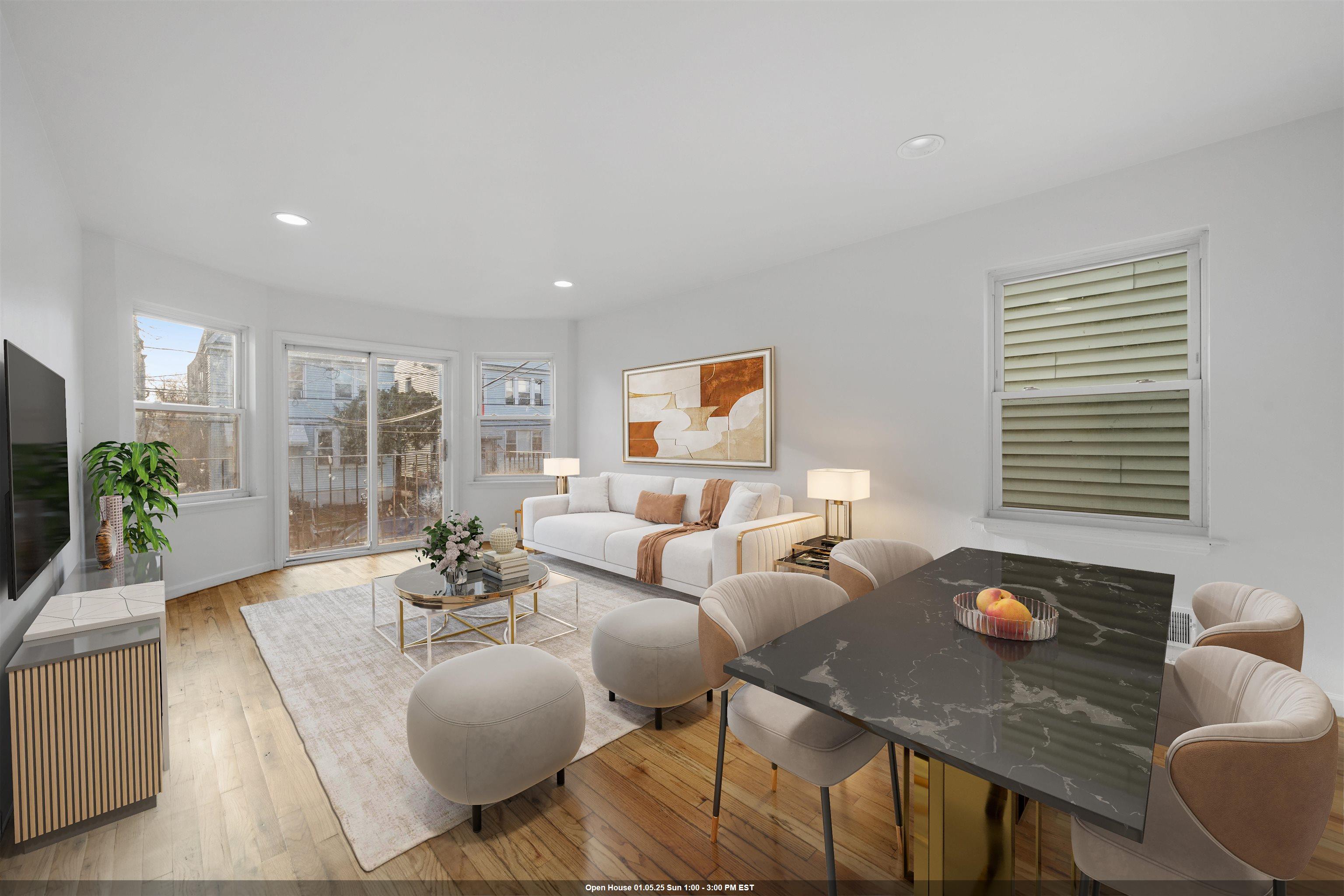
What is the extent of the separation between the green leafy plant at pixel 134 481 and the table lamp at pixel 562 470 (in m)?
3.02

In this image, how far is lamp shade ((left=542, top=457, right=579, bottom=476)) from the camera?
5883 mm

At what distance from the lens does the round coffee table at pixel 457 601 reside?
9.46ft

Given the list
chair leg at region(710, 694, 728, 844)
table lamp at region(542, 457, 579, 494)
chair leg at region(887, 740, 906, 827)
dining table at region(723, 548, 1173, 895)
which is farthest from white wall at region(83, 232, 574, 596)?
chair leg at region(887, 740, 906, 827)

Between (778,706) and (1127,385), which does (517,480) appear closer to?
(778,706)

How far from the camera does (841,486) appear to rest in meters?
3.54

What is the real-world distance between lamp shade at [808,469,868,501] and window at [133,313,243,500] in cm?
462

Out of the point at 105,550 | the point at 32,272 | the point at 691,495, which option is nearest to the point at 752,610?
the point at 691,495

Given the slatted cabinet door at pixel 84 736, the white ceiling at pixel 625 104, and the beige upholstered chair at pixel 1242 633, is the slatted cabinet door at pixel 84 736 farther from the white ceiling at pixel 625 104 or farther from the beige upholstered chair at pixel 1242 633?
the beige upholstered chair at pixel 1242 633

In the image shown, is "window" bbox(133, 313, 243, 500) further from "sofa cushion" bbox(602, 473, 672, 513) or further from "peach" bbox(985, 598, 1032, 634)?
"peach" bbox(985, 598, 1032, 634)

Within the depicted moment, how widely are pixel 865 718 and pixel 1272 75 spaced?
3.03 metres

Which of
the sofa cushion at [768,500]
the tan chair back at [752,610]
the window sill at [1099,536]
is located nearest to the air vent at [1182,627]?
the window sill at [1099,536]

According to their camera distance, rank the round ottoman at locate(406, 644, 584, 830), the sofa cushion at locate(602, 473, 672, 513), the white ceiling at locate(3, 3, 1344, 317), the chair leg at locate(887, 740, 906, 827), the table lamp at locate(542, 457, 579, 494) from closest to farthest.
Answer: the chair leg at locate(887, 740, 906, 827) < the round ottoman at locate(406, 644, 584, 830) < the white ceiling at locate(3, 3, 1344, 317) < the sofa cushion at locate(602, 473, 672, 513) < the table lamp at locate(542, 457, 579, 494)

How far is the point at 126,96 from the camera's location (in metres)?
2.21

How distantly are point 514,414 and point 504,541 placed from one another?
3.41m
